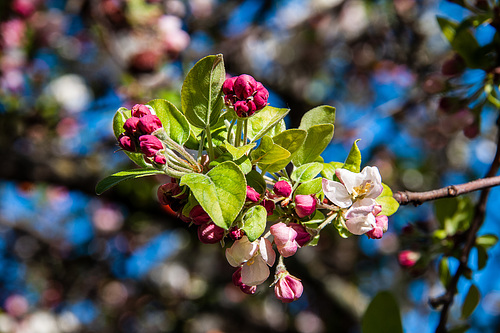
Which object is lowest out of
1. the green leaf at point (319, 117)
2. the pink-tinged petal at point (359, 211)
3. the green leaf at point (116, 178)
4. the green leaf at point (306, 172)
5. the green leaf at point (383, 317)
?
the green leaf at point (383, 317)

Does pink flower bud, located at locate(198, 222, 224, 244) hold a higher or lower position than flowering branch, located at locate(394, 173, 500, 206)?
lower

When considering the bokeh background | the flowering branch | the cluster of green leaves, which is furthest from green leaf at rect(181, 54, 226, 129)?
the bokeh background

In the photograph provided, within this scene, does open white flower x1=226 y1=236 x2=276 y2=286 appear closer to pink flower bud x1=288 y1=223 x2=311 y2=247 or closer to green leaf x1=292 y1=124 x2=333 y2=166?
pink flower bud x1=288 y1=223 x2=311 y2=247

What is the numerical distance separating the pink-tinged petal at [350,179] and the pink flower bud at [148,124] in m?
0.28

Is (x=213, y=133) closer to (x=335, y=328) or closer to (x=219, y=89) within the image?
(x=219, y=89)

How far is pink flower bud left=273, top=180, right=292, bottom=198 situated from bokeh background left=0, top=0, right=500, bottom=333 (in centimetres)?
198

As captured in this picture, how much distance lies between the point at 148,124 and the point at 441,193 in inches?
18.5

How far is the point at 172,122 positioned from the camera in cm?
64

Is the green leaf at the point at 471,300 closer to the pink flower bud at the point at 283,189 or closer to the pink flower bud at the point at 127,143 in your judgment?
the pink flower bud at the point at 283,189

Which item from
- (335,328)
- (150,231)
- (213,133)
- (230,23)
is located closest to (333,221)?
(213,133)

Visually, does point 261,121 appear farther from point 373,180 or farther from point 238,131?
point 373,180

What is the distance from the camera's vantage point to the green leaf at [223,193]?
0.52 meters

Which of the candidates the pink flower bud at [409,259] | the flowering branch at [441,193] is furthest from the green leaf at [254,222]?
the pink flower bud at [409,259]

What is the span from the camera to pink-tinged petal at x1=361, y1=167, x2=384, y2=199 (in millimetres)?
625
